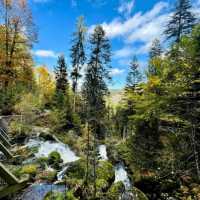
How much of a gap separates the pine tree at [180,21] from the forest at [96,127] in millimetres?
89

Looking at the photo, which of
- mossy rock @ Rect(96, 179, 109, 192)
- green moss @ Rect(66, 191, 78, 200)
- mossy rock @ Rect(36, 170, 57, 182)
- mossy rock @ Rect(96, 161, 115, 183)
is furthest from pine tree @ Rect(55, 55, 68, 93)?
green moss @ Rect(66, 191, 78, 200)

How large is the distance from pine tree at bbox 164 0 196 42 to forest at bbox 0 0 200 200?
89mm

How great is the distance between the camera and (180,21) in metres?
20.2

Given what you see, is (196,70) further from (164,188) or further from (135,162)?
(135,162)

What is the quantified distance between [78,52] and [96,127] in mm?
20245

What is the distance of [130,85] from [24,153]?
2387 cm

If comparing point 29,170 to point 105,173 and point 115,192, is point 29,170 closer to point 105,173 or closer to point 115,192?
point 105,173

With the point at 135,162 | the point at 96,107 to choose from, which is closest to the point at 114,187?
the point at 96,107

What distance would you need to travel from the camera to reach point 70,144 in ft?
56.1

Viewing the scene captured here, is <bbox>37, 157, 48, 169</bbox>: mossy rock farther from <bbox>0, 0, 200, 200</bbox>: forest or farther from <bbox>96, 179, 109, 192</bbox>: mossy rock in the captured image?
<bbox>96, 179, 109, 192</bbox>: mossy rock

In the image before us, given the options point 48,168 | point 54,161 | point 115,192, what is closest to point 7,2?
point 54,161

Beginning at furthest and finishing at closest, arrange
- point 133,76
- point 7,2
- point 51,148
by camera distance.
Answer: point 133,76 → point 7,2 → point 51,148

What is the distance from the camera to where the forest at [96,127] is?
24.8ft

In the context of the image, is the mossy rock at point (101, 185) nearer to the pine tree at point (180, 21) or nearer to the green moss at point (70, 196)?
the green moss at point (70, 196)
